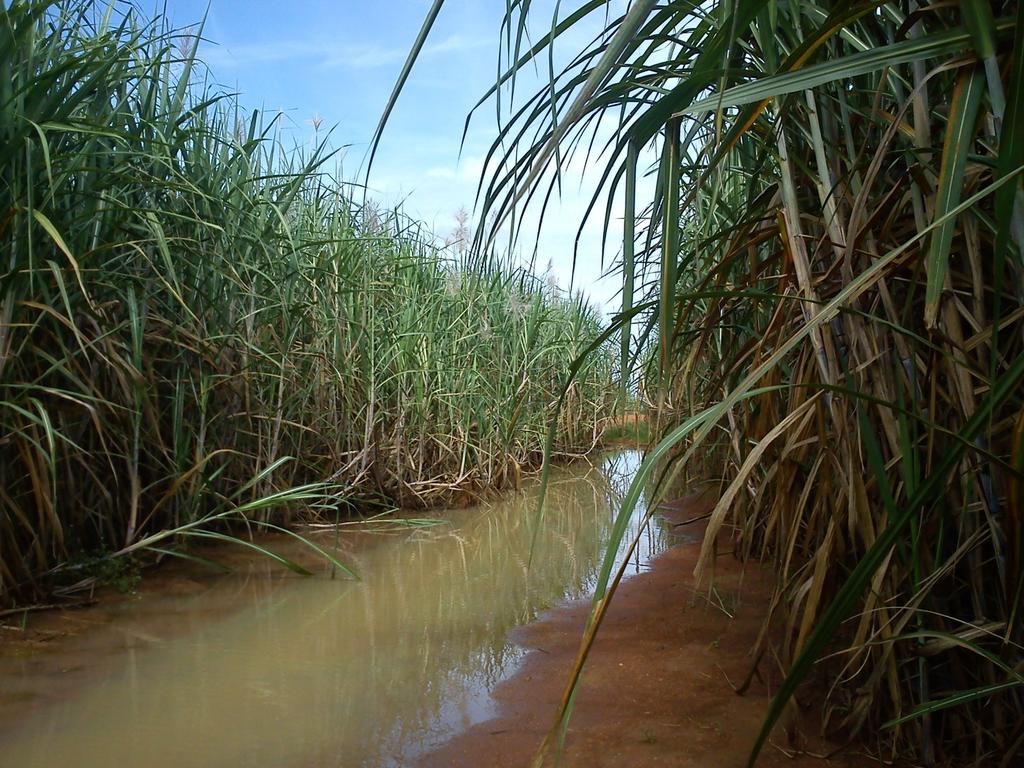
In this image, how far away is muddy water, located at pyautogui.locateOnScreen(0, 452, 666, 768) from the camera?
139 cm

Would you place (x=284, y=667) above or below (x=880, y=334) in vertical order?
below

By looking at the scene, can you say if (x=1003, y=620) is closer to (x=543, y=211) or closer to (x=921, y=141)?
(x=921, y=141)

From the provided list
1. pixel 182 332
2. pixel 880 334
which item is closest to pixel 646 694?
pixel 880 334

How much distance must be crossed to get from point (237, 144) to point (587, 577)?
6.49ft

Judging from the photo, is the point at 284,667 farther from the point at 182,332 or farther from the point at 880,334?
the point at 880,334

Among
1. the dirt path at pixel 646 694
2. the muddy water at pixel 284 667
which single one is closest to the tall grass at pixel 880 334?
the dirt path at pixel 646 694

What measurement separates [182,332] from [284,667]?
108 centimetres

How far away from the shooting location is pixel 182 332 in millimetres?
2332

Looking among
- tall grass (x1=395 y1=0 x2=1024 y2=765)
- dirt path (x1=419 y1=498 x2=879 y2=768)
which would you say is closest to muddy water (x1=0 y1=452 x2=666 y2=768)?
dirt path (x1=419 y1=498 x2=879 y2=768)

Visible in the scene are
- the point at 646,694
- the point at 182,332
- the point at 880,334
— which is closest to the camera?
the point at 880,334

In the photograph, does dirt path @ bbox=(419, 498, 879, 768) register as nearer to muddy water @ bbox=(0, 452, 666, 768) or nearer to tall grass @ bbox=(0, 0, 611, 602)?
muddy water @ bbox=(0, 452, 666, 768)

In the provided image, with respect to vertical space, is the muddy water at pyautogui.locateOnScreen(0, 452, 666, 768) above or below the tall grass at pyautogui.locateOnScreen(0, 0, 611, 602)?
below

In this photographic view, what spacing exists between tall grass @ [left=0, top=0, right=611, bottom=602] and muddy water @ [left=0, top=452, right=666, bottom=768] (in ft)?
0.86

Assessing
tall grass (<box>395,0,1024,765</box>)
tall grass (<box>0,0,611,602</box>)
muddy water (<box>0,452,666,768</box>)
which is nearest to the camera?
tall grass (<box>395,0,1024,765</box>)
